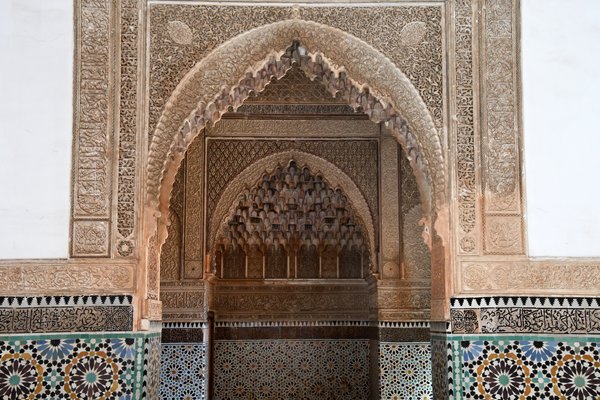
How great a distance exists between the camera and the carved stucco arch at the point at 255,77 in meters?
4.23

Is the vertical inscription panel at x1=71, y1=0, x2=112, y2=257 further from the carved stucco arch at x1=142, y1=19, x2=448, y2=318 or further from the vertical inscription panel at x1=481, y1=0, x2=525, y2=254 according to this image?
the vertical inscription panel at x1=481, y1=0, x2=525, y2=254

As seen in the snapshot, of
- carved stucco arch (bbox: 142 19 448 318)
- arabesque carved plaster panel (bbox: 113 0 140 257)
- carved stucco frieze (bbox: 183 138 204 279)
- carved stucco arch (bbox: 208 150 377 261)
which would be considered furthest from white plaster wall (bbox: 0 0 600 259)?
carved stucco arch (bbox: 208 150 377 261)

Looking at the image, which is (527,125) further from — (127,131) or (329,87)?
(127,131)

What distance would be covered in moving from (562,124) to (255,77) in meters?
1.79

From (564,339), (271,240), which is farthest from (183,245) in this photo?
(564,339)

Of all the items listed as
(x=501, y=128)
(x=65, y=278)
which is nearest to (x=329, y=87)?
(x=501, y=128)

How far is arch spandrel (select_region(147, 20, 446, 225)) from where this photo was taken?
167 inches

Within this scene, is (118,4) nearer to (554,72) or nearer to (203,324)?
(554,72)

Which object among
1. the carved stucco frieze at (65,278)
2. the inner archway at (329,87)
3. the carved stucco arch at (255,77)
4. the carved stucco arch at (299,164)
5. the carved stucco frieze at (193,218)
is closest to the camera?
the carved stucco frieze at (65,278)

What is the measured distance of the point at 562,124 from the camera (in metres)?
4.19

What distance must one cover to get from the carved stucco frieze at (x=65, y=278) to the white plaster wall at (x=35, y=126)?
0.07 m

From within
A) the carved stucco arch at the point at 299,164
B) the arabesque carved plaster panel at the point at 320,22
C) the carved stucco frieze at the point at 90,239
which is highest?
the arabesque carved plaster panel at the point at 320,22

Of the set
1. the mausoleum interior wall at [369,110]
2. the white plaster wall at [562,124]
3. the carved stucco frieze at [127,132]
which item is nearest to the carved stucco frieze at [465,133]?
the mausoleum interior wall at [369,110]

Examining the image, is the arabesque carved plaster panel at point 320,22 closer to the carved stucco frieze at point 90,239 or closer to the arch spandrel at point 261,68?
the arch spandrel at point 261,68
